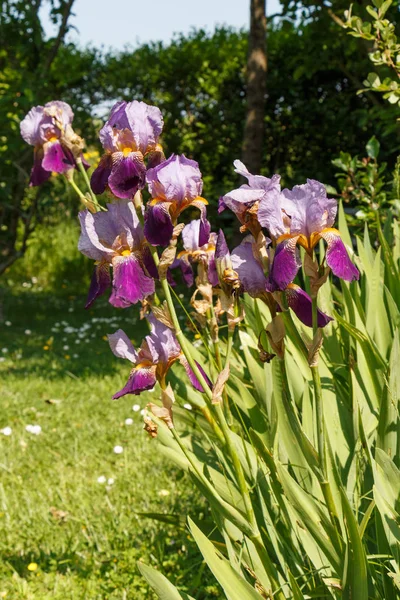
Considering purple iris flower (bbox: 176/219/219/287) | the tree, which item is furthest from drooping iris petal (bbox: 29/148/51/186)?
the tree

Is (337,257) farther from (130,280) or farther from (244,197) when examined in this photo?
(130,280)

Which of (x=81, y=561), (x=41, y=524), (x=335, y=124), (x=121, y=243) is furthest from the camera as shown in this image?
(x=335, y=124)

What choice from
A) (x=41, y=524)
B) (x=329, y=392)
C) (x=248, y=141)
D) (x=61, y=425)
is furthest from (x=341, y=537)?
(x=248, y=141)

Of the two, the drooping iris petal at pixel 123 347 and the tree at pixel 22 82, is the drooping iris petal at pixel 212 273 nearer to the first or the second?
the drooping iris petal at pixel 123 347

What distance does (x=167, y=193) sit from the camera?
1184 mm

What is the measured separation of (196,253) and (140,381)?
1.09 feet

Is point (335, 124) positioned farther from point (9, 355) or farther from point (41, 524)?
point (41, 524)

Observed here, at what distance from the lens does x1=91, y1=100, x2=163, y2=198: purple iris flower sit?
1.21m

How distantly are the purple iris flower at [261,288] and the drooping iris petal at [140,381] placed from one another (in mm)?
254

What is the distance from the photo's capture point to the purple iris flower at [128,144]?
3.96ft

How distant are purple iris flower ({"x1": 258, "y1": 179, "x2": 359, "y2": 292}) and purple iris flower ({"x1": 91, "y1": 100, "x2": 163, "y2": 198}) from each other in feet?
0.83

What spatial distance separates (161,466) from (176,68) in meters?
6.14

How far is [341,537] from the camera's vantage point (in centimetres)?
134

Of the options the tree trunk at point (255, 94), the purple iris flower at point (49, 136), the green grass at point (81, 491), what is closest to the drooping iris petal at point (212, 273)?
the purple iris flower at point (49, 136)
